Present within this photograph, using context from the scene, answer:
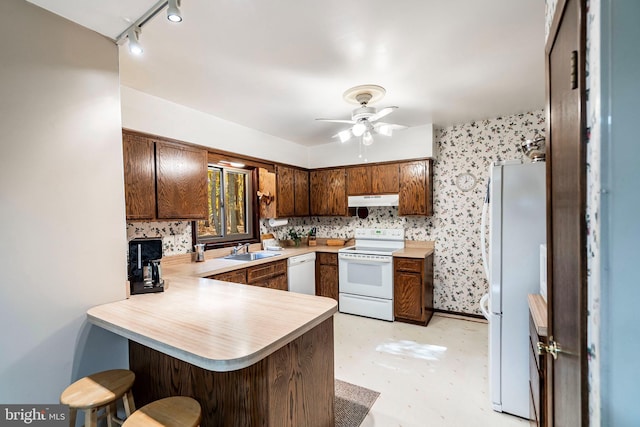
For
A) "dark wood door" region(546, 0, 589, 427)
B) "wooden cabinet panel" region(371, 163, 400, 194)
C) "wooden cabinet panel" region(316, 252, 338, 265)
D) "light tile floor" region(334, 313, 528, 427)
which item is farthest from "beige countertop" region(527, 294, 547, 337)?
"wooden cabinet panel" region(316, 252, 338, 265)

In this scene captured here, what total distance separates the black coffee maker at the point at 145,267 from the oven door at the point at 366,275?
246 centimetres

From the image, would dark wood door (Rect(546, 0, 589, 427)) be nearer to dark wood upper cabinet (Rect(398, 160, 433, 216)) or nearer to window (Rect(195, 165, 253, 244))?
dark wood upper cabinet (Rect(398, 160, 433, 216))

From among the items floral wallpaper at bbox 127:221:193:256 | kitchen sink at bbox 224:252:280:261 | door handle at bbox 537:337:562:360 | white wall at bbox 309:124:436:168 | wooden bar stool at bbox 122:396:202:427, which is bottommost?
wooden bar stool at bbox 122:396:202:427

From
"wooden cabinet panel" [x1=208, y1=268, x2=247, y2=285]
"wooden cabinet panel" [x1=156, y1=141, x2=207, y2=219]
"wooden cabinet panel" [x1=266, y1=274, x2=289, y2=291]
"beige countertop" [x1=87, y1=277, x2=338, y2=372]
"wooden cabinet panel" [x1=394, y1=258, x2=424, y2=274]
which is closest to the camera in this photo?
"beige countertop" [x1=87, y1=277, x2=338, y2=372]

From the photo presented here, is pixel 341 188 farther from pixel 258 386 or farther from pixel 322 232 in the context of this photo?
pixel 258 386

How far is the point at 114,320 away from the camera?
57.8 inches

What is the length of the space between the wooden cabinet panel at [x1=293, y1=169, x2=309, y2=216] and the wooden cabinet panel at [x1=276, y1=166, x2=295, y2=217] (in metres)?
0.09

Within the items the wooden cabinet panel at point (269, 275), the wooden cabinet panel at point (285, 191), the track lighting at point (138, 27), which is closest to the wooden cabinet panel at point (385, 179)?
the wooden cabinet panel at point (285, 191)

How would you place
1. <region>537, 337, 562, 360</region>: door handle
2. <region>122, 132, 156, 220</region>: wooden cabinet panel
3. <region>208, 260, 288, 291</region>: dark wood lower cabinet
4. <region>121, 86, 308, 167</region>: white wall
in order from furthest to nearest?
<region>208, 260, 288, 291</region>: dark wood lower cabinet < <region>121, 86, 308, 167</region>: white wall < <region>122, 132, 156, 220</region>: wooden cabinet panel < <region>537, 337, 562, 360</region>: door handle

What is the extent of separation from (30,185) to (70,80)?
0.63 meters

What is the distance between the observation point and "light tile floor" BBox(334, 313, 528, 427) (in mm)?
2002

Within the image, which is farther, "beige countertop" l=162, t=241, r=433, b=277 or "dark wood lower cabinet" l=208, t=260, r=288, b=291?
"dark wood lower cabinet" l=208, t=260, r=288, b=291

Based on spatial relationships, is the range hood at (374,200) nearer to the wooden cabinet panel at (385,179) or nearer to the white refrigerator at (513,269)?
the wooden cabinet panel at (385,179)

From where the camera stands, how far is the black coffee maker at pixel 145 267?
1.97 meters
